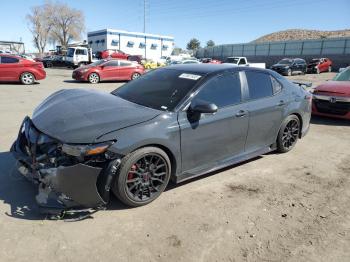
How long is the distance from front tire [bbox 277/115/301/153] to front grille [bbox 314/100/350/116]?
118 inches

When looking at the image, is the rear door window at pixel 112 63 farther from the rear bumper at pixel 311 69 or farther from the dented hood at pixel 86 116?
the rear bumper at pixel 311 69

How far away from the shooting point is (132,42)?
62656mm

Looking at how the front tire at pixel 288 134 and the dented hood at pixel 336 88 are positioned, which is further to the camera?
the dented hood at pixel 336 88

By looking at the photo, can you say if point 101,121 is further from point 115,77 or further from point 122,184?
point 115,77

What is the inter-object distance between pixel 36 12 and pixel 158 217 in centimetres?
8682

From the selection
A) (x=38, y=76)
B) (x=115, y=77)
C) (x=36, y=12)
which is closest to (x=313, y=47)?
(x=115, y=77)

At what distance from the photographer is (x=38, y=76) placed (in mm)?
15945

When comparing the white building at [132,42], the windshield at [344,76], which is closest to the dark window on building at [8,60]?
the windshield at [344,76]

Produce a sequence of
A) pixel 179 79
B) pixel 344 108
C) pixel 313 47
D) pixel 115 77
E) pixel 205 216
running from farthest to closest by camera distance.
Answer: pixel 313 47, pixel 115 77, pixel 344 108, pixel 179 79, pixel 205 216

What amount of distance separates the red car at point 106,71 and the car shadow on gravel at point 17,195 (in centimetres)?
1327

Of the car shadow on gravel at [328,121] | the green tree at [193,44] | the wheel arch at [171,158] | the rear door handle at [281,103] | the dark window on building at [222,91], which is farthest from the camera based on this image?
the green tree at [193,44]

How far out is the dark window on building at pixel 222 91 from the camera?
4.28 m

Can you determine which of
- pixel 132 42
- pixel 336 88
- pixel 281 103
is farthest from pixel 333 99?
pixel 132 42

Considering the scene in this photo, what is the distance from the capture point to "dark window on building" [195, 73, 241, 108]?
428 centimetres
